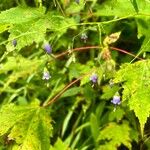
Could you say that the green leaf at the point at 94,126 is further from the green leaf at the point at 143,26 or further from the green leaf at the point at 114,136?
the green leaf at the point at 143,26

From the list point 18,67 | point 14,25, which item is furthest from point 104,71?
point 18,67

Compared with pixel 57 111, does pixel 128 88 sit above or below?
above

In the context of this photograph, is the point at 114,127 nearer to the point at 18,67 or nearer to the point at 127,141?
the point at 127,141

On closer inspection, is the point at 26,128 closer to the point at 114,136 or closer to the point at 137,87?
the point at 137,87

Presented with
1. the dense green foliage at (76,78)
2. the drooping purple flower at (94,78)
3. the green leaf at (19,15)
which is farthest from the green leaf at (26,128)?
the green leaf at (19,15)

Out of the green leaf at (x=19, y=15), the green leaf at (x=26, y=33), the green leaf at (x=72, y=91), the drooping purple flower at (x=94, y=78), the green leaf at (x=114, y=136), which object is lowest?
the green leaf at (x=114, y=136)

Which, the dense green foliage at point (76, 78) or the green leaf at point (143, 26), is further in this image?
the green leaf at point (143, 26)

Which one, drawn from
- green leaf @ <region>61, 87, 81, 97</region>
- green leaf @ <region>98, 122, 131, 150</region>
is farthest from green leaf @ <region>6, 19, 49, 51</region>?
green leaf @ <region>98, 122, 131, 150</region>
